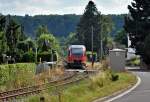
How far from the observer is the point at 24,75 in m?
41.3

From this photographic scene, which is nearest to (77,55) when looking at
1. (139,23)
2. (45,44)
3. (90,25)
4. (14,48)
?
(45,44)

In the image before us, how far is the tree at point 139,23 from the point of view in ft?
307

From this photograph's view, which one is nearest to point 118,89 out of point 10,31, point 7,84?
point 7,84

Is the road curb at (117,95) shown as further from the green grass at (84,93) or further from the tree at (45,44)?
the tree at (45,44)

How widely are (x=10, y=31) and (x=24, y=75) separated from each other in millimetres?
65840

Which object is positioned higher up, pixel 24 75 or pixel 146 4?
pixel 146 4

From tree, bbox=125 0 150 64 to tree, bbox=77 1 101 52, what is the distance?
2198 inches

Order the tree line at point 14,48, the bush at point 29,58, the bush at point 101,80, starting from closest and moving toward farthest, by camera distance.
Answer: the bush at point 101,80 < the tree line at point 14,48 < the bush at point 29,58

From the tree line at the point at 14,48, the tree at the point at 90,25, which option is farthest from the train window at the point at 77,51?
the tree at the point at 90,25

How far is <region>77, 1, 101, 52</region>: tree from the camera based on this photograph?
154500mm

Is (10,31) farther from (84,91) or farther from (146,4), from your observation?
(84,91)

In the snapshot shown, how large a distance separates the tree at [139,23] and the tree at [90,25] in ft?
183

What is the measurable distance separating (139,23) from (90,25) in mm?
59833

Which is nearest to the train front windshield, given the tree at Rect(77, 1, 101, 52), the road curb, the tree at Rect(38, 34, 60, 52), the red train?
the red train
